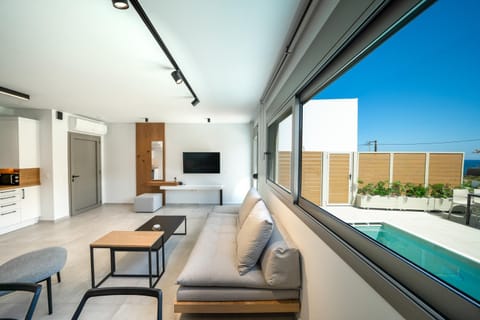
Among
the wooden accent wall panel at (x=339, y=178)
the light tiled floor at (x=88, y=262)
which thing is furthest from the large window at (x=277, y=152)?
the light tiled floor at (x=88, y=262)

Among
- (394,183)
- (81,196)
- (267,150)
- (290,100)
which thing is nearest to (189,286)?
(394,183)

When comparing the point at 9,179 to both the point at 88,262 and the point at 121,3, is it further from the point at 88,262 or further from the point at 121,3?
the point at 121,3

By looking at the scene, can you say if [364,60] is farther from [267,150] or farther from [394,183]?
[267,150]

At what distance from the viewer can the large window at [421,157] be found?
56 centimetres

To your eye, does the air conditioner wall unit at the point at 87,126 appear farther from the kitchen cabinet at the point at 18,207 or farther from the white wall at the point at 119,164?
the kitchen cabinet at the point at 18,207

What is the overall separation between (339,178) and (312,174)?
0.37 m

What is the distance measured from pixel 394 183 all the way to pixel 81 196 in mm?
6394

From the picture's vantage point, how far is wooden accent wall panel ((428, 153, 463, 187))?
0.58m

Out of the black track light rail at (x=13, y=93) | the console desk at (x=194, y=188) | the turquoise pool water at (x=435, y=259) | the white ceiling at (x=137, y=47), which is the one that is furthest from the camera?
the console desk at (x=194, y=188)

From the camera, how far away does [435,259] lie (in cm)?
66

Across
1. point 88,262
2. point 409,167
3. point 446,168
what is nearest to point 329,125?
point 409,167

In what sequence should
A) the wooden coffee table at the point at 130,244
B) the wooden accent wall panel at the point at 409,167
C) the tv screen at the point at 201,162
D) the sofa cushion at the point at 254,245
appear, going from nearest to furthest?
the wooden accent wall panel at the point at 409,167 → the sofa cushion at the point at 254,245 → the wooden coffee table at the point at 130,244 → the tv screen at the point at 201,162

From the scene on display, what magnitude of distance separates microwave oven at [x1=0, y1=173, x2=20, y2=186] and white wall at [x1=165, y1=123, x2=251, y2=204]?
301 cm

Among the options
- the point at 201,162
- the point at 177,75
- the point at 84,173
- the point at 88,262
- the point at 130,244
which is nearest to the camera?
the point at 130,244
